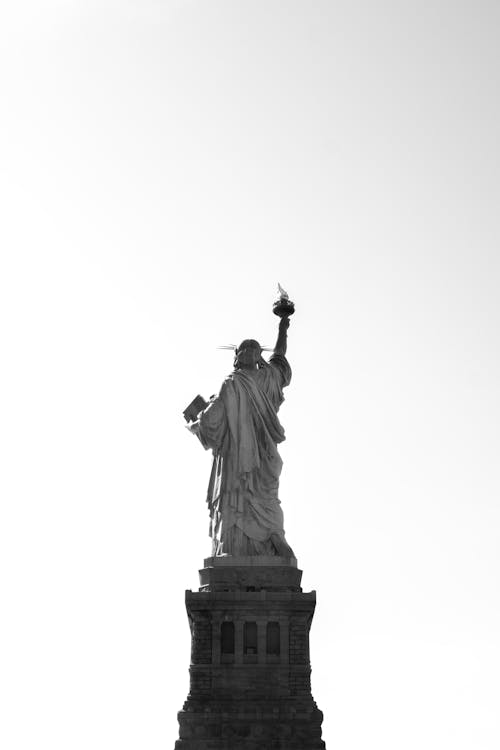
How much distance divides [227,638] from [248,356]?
8010mm

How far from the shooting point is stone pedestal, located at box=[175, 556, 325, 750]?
27.6 metres

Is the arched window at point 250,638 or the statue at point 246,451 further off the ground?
the statue at point 246,451

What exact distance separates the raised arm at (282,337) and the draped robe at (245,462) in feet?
3.20

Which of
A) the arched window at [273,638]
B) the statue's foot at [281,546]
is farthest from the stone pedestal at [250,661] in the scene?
the statue's foot at [281,546]

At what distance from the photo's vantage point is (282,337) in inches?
1296

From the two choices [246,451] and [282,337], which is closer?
[246,451]

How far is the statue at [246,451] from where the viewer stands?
98.9ft

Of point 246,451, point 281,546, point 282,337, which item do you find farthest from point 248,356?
point 281,546

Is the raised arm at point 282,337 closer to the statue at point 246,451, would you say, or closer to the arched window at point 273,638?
the statue at point 246,451

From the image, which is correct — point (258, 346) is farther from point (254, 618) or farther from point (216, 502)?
point (254, 618)

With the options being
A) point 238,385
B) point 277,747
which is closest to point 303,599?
point 277,747

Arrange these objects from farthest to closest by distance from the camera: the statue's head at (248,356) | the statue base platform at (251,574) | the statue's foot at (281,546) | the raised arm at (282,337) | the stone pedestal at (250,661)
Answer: the raised arm at (282,337), the statue's head at (248,356), the statue's foot at (281,546), the statue base platform at (251,574), the stone pedestal at (250,661)

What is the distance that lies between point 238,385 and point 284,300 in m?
3.16

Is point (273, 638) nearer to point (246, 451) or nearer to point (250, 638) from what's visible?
point (250, 638)
